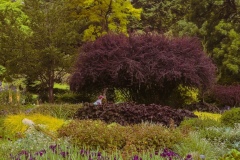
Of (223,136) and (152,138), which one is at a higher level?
(152,138)

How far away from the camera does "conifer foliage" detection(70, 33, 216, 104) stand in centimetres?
1437

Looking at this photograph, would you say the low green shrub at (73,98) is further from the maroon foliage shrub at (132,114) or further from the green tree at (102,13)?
the maroon foliage shrub at (132,114)

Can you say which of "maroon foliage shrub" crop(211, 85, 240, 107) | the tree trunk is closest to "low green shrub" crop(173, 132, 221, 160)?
the tree trunk

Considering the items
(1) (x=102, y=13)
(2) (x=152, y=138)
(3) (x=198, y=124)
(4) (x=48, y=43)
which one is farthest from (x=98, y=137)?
(1) (x=102, y=13)

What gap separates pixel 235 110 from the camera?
10234 mm

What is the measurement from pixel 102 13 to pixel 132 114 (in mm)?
15140

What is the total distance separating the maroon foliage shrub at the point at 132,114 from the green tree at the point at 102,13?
522 inches

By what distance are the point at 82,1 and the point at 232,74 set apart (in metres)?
9.44

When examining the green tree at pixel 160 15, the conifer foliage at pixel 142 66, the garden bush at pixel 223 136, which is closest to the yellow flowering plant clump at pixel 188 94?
the conifer foliage at pixel 142 66

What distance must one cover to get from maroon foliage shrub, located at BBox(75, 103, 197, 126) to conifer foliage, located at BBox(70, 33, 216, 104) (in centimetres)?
297

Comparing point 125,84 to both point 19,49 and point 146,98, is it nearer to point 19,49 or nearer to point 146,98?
point 146,98

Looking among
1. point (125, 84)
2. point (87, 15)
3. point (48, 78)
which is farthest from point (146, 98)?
point (87, 15)

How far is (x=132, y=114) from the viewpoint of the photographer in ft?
36.1

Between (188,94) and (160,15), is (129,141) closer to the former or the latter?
(188,94)
